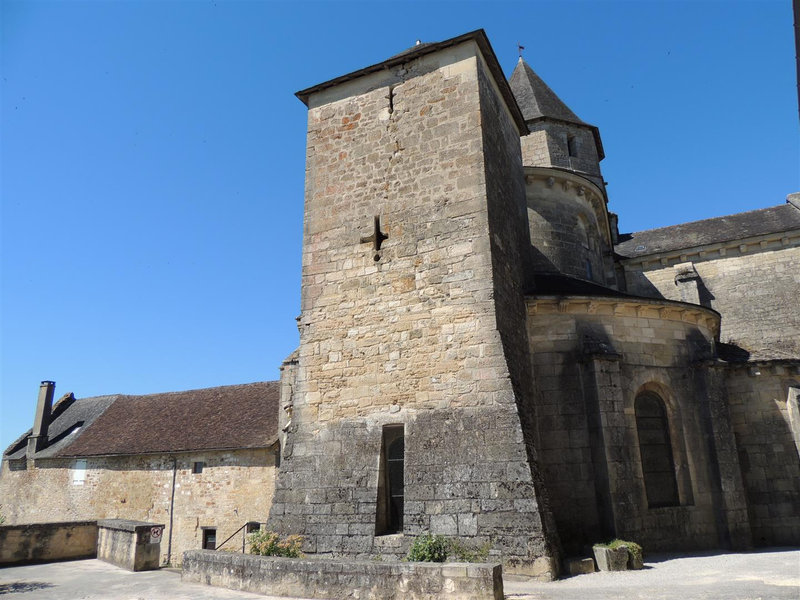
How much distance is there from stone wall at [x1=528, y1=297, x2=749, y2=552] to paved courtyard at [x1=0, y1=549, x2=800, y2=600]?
697 millimetres

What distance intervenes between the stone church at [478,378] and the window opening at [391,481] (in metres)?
0.03

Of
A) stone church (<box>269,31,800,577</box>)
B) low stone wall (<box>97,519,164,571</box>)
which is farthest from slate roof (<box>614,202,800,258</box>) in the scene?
low stone wall (<box>97,519,164,571</box>)

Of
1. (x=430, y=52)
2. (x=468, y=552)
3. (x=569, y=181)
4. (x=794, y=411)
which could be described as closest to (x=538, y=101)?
(x=569, y=181)

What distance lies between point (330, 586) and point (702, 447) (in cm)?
730

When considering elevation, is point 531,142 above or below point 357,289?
above

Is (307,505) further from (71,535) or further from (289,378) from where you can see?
(289,378)

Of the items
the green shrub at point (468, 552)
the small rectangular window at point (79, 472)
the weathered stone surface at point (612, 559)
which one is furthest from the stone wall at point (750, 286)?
the small rectangular window at point (79, 472)

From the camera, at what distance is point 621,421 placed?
927cm

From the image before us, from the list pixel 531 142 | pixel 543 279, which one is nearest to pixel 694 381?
pixel 543 279

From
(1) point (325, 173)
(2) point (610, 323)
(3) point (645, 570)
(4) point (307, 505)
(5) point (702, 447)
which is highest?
(1) point (325, 173)

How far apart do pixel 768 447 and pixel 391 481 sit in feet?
24.6

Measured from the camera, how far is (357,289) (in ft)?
31.2

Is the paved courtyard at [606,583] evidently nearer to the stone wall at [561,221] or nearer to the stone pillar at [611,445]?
the stone pillar at [611,445]

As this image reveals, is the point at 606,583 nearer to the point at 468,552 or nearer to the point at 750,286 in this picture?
the point at 468,552
